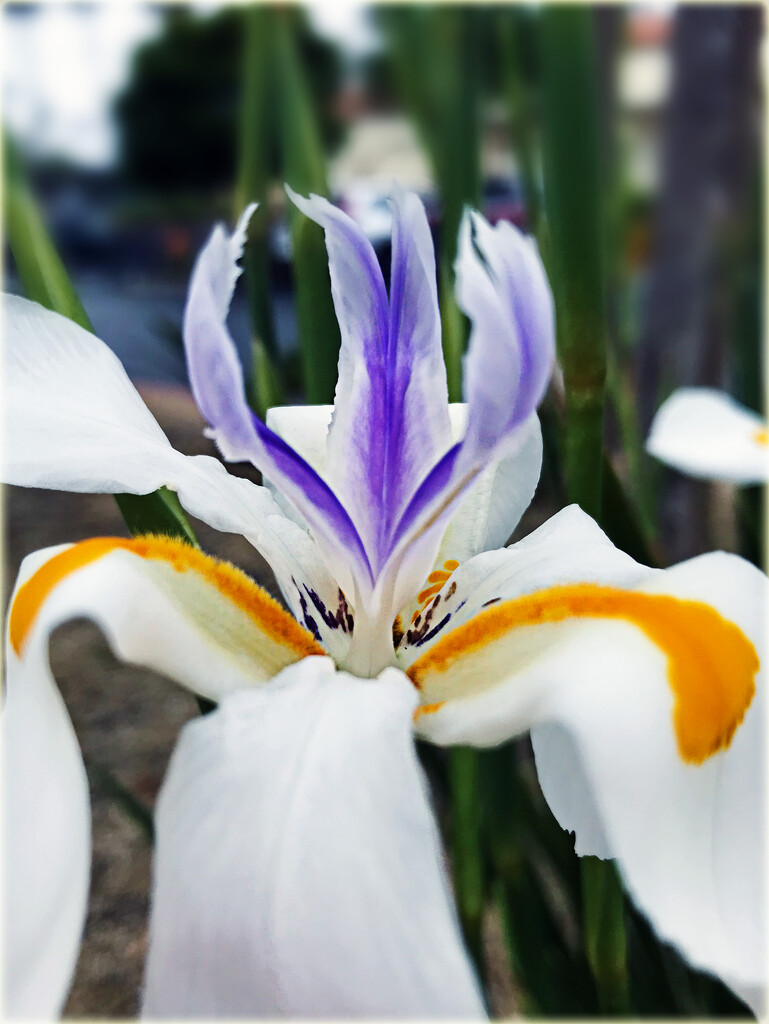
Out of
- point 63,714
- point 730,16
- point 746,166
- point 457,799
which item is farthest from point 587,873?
point 730,16

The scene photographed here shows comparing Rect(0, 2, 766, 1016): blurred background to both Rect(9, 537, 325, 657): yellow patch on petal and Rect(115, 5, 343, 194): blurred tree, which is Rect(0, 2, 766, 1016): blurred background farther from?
Rect(115, 5, 343, 194): blurred tree

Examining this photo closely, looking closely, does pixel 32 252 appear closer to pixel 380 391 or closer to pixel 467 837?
pixel 380 391

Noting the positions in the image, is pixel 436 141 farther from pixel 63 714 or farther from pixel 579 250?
pixel 63 714

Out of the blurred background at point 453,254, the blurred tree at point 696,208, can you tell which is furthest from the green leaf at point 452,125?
the blurred tree at point 696,208

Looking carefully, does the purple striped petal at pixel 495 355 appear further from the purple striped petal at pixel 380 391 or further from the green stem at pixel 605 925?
the green stem at pixel 605 925

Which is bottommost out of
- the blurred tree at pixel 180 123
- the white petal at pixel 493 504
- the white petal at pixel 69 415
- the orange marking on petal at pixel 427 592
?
the orange marking on petal at pixel 427 592

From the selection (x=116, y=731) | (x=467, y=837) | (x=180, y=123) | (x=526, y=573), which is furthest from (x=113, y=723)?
(x=180, y=123)
